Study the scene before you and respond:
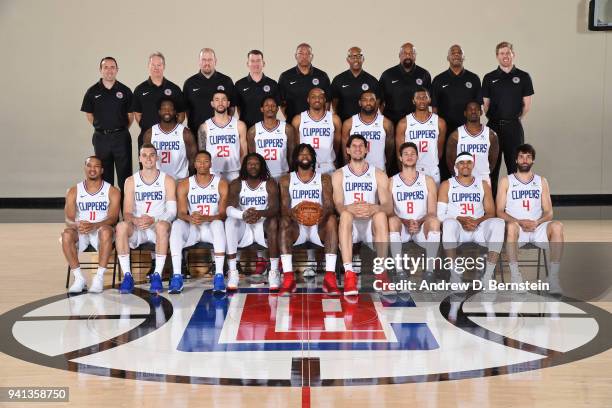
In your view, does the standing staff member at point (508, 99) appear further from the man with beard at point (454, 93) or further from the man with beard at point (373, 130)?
the man with beard at point (373, 130)

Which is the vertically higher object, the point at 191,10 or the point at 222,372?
the point at 191,10

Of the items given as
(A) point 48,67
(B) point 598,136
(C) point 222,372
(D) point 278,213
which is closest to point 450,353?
(C) point 222,372

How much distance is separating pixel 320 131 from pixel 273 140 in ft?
1.47

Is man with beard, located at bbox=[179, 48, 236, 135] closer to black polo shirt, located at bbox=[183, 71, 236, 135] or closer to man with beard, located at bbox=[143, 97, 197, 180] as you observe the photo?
black polo shirt, located at bbox=[183, 71, 236, 135]

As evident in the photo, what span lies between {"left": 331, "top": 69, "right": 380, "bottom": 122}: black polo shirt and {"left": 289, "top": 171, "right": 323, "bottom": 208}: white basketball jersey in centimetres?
127

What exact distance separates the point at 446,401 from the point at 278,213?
3201 mm

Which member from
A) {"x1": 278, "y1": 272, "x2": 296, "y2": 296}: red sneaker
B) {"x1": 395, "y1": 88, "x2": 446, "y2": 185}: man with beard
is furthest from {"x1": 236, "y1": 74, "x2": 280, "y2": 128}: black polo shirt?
{"x1": 278, "y1": 272, "x2": 296, "y2": 296}: red sneaker

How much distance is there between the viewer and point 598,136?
12.7m

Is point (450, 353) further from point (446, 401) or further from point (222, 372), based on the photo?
point (222, 372)

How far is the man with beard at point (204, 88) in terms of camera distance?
8.42 meters

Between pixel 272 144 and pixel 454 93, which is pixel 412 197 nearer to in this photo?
pixel 272 144

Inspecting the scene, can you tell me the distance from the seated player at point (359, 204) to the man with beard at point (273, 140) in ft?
2.18

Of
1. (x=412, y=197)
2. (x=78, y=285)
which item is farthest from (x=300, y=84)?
(x=78, y=285)

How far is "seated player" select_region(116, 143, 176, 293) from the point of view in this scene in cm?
735
